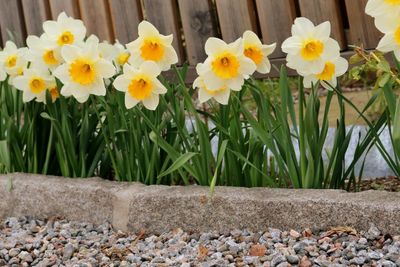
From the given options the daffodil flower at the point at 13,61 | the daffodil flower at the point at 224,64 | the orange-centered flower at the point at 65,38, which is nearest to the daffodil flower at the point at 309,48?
the daffodil flower at the point at 224,64

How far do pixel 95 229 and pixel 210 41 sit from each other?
769mm

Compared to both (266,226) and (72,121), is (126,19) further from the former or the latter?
(266,226)

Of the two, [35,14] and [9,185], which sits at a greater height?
[35,14]

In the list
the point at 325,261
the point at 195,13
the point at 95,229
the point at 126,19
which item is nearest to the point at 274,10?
the point at 195,13

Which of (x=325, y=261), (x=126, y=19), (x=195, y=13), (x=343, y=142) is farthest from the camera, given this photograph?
(x=126, y=19)

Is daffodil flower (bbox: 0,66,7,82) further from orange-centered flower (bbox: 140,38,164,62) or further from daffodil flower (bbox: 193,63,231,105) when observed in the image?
daffodil flower (bbox: 193,63,231,105)

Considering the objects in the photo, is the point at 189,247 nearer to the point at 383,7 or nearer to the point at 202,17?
the point at 383,7

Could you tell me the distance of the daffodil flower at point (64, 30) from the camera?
282cm

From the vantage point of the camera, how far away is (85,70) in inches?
101

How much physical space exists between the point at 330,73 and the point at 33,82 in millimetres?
1084

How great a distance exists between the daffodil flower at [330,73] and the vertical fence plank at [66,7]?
1.91m

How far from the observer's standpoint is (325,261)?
6.30 ft

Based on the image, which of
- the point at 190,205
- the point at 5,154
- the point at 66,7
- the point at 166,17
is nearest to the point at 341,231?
the point at 190,205

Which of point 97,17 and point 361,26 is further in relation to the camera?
point 97,17
